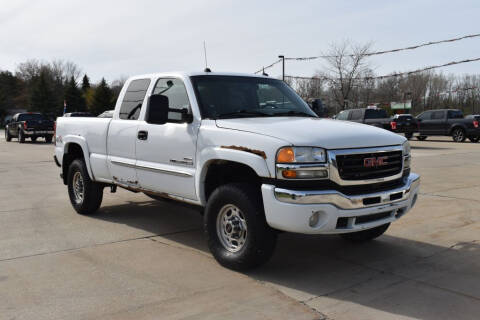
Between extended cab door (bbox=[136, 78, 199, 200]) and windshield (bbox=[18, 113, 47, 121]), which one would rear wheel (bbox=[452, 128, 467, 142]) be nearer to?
extended cab door (bbox=[136, 78, 199, 200])

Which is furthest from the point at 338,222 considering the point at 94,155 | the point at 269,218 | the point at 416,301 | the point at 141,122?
the point at 94,155

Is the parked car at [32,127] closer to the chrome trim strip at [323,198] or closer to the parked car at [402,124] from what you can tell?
the parked car at [402,124]

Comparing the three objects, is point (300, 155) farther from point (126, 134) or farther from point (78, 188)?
point (78, 188)

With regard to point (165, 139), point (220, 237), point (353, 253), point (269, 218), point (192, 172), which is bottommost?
point (353, 253)

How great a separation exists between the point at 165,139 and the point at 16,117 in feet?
86.4

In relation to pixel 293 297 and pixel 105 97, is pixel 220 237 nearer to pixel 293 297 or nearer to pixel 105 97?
pixel 293 297

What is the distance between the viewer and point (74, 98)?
74062 mm

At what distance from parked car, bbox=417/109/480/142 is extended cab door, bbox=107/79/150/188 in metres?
22.3

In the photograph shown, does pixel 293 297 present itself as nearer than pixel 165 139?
Yes

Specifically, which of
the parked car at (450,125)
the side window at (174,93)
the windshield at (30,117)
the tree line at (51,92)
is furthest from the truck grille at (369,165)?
the tree line at (51,92)

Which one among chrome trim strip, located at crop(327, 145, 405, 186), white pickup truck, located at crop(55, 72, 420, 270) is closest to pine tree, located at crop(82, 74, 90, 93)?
white pickup truck, located at crop(55, 72, 420, 270)

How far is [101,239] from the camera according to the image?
5605 mm

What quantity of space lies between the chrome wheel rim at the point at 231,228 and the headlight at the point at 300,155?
0.73 meters

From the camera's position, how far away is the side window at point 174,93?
5156mm
